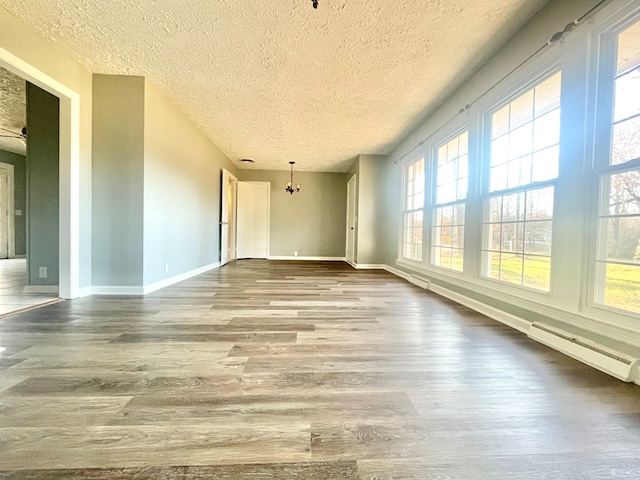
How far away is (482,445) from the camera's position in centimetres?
95

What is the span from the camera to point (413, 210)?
15.5 ft

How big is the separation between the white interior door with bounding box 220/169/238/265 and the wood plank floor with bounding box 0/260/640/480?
3.93m

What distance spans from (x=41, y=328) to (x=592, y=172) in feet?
13.0

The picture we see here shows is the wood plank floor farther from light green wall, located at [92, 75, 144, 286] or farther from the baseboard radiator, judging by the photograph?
light green wall, located at [92, 75, 144, 286]

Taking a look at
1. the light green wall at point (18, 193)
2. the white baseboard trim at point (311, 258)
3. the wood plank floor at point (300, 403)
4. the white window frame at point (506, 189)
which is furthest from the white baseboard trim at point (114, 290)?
the light green wall at point (18, 193)

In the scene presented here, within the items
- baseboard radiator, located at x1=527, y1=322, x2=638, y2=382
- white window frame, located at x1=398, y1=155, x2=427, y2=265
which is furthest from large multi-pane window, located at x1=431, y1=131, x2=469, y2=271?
baseboard radiator, located at x1=527, y1=322, x2=638, y2=382

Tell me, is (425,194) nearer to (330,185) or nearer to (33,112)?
(330,185)

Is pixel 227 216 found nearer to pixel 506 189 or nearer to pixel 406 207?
pixel 406 207

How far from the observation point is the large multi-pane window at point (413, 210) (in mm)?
4502

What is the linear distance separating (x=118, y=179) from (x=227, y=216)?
3.19m

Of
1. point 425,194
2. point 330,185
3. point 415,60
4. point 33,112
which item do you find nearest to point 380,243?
point 425,194

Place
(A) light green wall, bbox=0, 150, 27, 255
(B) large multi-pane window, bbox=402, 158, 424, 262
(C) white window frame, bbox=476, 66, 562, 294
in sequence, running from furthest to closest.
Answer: (A) light green wall, bbox=0, 150, 27, 255 < (B) large multi-pane window, bbox=402, 158, 424, 262 < (C) white window frame, bbox=476, 66, 562, 294

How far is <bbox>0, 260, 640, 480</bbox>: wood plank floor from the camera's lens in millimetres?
863

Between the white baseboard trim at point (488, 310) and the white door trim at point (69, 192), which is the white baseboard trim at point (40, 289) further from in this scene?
the white baseboard trim at point (488, 310)
